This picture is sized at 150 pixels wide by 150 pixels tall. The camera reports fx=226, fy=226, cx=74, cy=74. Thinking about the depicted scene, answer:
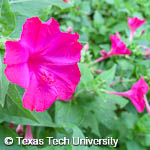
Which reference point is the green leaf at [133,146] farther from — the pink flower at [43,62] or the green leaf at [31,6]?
the green leaf at [31,6]

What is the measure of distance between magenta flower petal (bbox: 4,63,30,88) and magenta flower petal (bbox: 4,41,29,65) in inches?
0.7

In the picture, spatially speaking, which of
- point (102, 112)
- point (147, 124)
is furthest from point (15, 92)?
point (147, 124)

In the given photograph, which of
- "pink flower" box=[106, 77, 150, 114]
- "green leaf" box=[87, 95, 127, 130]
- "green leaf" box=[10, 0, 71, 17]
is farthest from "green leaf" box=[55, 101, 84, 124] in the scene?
"green leaf" box=[10, 0, 71, 17]

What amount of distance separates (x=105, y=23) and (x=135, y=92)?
125 cm

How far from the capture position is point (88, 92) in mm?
1567

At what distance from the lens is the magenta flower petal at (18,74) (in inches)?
27.2

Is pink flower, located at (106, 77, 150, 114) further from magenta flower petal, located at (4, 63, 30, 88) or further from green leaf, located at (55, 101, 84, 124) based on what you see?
magenta flower petal, located at (4, 63, 30, 88)

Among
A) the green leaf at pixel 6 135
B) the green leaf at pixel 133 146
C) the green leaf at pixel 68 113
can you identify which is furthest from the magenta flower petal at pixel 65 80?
the green leaf at pixel 133 146

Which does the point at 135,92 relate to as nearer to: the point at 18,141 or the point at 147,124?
the point at 147,124

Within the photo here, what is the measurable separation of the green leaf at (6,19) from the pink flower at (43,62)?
0.28 feet

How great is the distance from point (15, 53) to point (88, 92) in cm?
90

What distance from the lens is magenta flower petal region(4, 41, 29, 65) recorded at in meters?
0.70

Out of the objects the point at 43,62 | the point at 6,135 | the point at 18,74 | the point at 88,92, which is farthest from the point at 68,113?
the point at 18,74

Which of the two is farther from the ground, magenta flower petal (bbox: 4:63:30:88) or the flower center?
magenta flower petal (bbox: 4:63:30:88)
